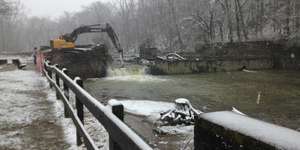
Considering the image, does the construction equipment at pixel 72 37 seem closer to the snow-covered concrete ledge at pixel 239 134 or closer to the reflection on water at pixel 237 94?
the reflection on water at pixel 237 94

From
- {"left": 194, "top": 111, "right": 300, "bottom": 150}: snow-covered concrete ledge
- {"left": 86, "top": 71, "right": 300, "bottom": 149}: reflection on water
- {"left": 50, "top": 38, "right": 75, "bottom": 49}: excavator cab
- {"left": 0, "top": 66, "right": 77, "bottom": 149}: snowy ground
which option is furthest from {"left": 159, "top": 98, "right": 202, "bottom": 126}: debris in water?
{"left": 50, "top": 38, "right": 75, "bottom": 49}: excavator cab

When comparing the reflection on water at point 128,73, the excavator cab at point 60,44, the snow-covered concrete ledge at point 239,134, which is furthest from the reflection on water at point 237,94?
the snow-covered concrete ledge at point 239,134

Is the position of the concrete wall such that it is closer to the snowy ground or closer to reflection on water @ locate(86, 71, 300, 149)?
reflection on water @ locate(86, 71, 300, 149)

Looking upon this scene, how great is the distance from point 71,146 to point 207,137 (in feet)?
12.2

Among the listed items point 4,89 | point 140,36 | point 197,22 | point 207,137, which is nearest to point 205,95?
point 4,89

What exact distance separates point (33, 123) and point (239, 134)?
5998 millimetres

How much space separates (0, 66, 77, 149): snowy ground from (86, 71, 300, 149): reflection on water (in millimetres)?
7764

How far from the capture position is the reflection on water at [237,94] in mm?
14625

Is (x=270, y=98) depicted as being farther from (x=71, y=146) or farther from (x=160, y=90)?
(x=71, y=146)

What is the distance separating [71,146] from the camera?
535cm

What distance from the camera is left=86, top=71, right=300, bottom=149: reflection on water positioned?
14625 mm

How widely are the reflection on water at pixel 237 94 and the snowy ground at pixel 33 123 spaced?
776 centimetres

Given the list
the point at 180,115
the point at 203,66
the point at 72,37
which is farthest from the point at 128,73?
the point at 180,115

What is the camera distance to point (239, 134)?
69.7 inches
